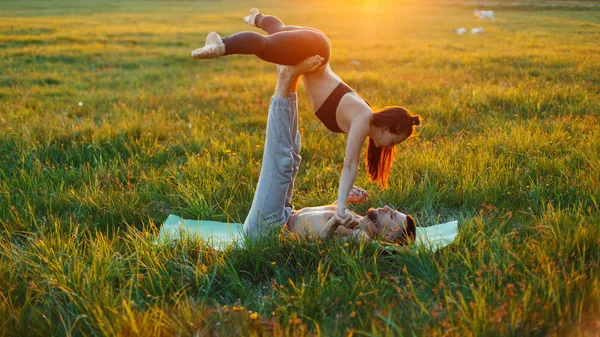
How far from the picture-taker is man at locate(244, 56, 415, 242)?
3.46 metres

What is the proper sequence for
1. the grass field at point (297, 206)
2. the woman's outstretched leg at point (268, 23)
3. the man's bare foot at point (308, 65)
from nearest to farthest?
the grass field at point (297, 206)
the man's bare foot at point (308, 65)
the woman's outstretched leg at point (268, 23)

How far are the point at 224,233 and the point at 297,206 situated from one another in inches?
28.7

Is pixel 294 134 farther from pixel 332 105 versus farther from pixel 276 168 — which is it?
pixel 332 105

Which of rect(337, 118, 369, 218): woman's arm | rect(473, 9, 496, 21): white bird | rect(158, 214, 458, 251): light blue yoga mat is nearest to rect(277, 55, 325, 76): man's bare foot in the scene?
rect(337, 118, 369, 218): woman's arm

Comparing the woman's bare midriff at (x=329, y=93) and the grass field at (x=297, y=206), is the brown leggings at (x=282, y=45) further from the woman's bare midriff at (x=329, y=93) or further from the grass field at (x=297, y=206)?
the grass field at (x=297, y=206)

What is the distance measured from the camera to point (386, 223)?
11.5ft

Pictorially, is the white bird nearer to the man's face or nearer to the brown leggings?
the man's face

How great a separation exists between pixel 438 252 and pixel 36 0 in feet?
114

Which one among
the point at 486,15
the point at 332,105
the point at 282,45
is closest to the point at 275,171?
the point at 332,105

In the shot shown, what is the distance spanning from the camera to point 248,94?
9.27 m

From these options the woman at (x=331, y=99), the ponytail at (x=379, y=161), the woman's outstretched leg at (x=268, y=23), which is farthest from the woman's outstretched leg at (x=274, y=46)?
the ponytail at (x=379, y=161)

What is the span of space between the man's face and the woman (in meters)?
0.39

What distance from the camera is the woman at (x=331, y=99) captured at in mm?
2957

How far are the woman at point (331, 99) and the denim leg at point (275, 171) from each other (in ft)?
0.82
